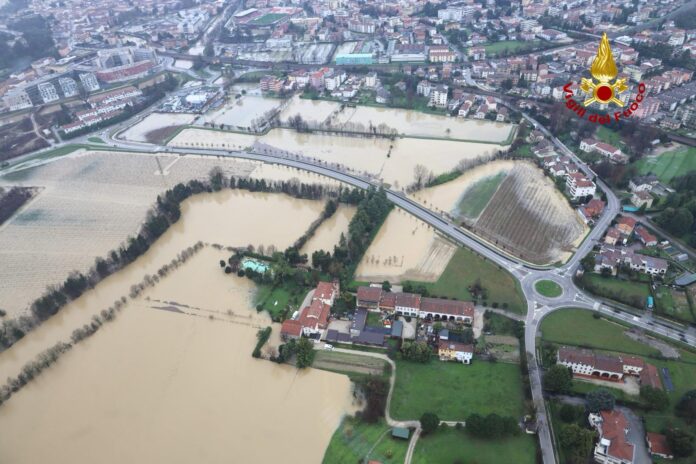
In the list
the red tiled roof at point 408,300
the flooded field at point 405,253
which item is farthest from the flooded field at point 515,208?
the red tiled roof at point 408,300

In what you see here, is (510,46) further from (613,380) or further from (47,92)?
(47,92)

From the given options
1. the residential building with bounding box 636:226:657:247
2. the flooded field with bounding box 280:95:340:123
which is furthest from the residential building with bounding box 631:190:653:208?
the flooded field with bounding box 280:95:340:123

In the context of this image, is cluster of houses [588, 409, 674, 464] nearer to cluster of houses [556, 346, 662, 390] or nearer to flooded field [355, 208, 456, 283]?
cluster of houses [556, 346, 662, 390]

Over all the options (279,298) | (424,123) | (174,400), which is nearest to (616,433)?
(279,298)

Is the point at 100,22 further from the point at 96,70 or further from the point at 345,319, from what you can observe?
the point at 345,319

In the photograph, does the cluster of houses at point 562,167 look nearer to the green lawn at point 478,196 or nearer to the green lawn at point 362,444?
the green lawn at point 478,196

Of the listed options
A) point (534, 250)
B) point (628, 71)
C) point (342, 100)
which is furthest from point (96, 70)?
point (628, 71)
